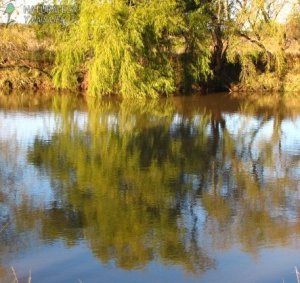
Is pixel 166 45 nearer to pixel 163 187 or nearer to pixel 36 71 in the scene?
pixel 36 71

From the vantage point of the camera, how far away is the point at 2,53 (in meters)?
23.7

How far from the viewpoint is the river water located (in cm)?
559

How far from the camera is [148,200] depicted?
7.75m

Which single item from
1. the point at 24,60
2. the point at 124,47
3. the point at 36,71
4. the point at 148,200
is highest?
the point at 124,47

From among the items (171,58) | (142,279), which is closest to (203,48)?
(171,58)

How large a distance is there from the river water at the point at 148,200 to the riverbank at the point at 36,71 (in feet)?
28.6

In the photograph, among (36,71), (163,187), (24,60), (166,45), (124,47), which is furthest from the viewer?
(24,60)

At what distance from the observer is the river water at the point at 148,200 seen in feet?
18.3

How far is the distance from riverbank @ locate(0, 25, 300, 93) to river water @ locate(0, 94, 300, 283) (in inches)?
344

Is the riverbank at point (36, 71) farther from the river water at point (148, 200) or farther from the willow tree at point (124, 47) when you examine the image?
the river water at point (148, 200)

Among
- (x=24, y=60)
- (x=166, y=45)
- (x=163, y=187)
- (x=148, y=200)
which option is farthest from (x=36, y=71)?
(x=148, y=200)

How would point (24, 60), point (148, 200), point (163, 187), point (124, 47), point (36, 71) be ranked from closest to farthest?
point (148, 200) < point (163, 187) < point (124, 47) < point (36, 71) < point (24, 60)

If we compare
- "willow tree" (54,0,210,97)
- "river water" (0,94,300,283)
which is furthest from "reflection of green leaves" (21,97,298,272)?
"willow tree" (54,0,210,97)

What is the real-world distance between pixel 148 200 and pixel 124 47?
12.1m
